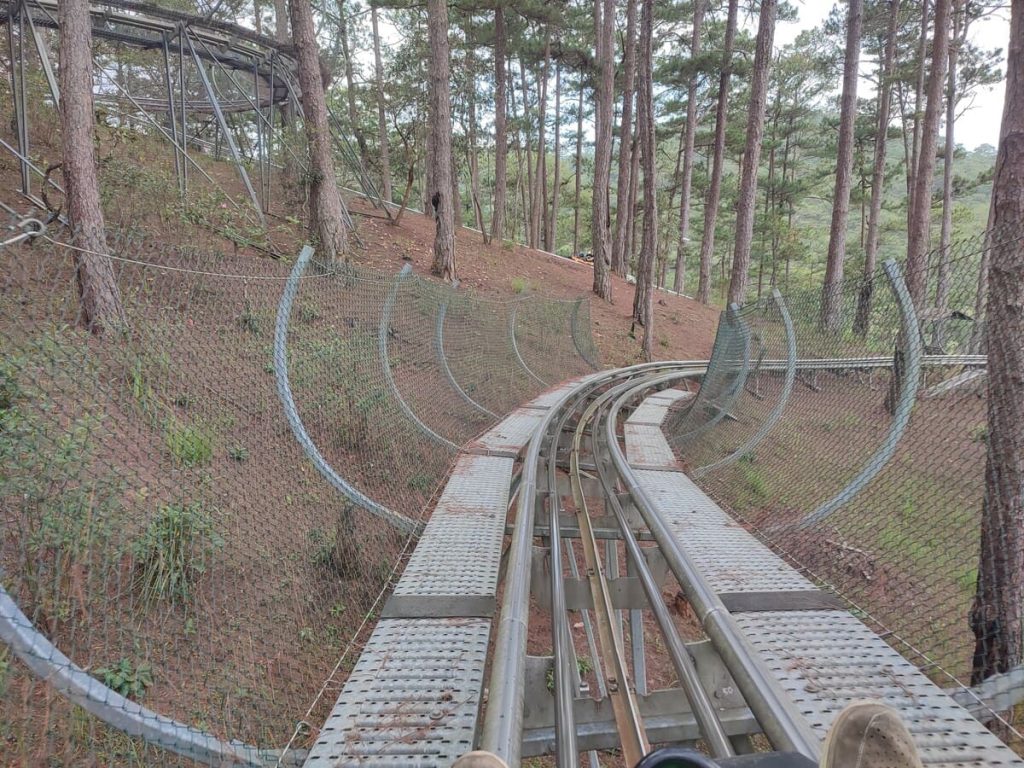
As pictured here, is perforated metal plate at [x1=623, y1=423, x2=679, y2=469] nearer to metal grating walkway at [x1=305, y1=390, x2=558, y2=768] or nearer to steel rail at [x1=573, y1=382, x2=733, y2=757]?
steel rail at [x1=573, y1=382, x2=733, y2=757]

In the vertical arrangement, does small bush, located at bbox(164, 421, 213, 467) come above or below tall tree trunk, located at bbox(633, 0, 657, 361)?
below

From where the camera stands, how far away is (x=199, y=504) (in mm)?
2812

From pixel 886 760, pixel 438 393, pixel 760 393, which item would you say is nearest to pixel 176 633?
pixel 886 760

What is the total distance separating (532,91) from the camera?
26.8 m

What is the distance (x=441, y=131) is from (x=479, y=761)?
1100cm

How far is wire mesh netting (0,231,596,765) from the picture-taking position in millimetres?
2014

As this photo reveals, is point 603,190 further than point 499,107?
No

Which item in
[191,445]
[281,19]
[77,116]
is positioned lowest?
[191,445]

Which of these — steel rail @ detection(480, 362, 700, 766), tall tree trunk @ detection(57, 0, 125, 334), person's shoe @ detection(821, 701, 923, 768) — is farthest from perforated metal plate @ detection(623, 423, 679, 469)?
tall tree trunk @ detection(57, 0, 125, 334)

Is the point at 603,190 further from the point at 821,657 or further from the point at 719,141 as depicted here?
the point at 821,657

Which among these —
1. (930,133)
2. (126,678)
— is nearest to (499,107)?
(930,133)

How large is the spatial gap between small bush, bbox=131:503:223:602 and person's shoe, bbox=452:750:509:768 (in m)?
2.11

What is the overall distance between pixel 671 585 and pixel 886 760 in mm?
3791

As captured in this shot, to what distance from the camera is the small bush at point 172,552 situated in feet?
8.32
